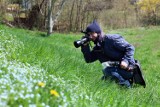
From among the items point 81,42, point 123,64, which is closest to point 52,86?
point 123,64

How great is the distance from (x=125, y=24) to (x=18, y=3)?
842 cm

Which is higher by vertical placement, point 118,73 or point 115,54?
point 115,54

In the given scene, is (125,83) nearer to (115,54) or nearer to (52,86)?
(115,54)

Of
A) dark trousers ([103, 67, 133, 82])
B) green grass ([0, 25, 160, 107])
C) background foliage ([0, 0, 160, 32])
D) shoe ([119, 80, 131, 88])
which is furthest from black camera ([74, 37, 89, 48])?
background foliage ([0, 0, 160, 32])

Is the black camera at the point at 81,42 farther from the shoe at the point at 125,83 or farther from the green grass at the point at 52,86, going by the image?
the shoe at the point at 125,83

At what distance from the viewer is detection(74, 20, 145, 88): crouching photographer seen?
6.64 metres

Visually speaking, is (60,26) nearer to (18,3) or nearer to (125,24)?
(18,3)

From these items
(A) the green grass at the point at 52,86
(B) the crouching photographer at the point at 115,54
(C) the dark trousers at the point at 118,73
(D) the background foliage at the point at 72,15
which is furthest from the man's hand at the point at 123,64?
(D) the background foliage at the point at 72,15

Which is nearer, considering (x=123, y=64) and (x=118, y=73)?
(x=123, y=64)

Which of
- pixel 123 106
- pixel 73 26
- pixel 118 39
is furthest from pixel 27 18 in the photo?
pixel 123 106

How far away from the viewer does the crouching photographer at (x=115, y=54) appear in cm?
664

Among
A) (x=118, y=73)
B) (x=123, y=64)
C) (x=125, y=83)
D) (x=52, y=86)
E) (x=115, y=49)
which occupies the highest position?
(x=52, y=86)

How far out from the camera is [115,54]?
6.79 metres

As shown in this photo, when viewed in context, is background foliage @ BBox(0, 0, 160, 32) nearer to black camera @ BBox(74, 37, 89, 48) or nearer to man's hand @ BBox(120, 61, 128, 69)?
black camera @ BBox(74, 37, 89, 48)
